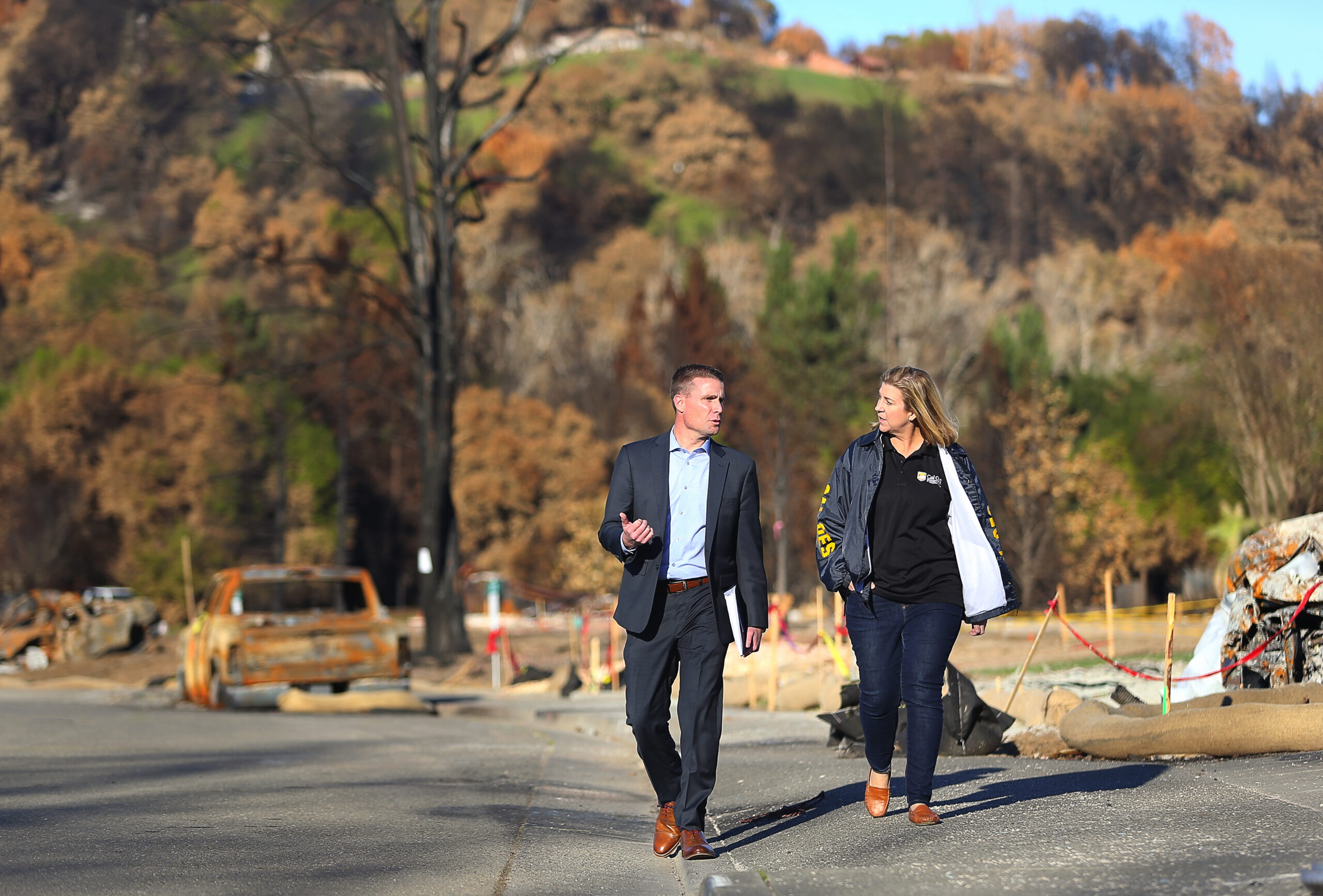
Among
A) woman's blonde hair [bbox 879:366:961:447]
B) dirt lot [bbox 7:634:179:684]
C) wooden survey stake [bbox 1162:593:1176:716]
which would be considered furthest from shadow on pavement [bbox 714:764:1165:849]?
dirt lot [bbox 7:634:179:684]

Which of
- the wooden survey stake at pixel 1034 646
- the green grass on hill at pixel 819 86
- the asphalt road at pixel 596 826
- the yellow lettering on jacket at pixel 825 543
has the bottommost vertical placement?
the asphalt road at pixel 596 826

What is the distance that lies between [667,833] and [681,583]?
41.6 inches

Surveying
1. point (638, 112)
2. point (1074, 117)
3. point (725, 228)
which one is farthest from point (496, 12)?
point (1074, 117)

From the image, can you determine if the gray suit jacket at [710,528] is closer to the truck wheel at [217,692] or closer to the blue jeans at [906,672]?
the blue jeans at [906,672]

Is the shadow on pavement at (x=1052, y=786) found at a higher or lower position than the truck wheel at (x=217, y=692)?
higher

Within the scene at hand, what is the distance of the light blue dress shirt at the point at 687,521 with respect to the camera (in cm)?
629

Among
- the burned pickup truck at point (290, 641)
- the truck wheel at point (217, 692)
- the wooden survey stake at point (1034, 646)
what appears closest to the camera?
the wooden survey stake at point (1034, 646)

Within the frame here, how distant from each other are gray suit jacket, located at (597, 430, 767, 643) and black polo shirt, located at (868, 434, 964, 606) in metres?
0.55

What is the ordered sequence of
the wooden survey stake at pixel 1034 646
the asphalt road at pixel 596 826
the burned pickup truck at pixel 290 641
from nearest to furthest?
the asphalt road at pixel 596 826, the wooden survey stake at pixel 1034 646, the burned pickup truck at pixel 290 641

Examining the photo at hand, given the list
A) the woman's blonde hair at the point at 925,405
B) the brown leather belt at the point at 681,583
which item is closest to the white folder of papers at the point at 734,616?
the brown leather belt at the point at 681,583

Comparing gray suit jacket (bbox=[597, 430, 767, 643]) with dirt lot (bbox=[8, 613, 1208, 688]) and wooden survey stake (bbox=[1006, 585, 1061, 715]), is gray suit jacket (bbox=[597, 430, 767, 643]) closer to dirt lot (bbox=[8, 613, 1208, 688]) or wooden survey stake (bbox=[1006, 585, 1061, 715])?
wooden survey stake (bbox=[1006, 585, 1061, 715])

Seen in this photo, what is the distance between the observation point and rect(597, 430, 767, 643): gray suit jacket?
6211 millimetres

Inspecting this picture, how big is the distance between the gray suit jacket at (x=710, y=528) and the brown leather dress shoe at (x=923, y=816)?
1060 millimetres

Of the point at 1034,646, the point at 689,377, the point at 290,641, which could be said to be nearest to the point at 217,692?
the point at 290,641
